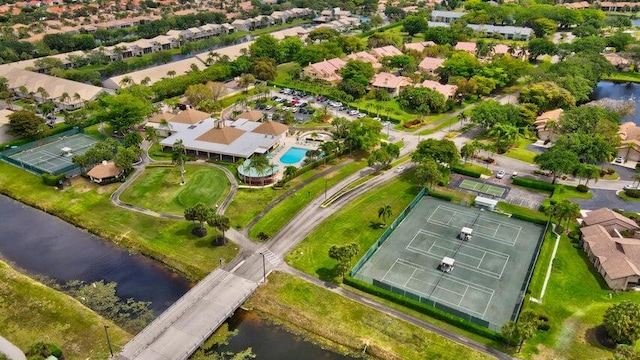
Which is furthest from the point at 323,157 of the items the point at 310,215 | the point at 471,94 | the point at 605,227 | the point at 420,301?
the point at 471,94

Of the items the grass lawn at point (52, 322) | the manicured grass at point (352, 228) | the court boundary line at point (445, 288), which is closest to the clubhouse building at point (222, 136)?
the manicured grass at point (352, 228)

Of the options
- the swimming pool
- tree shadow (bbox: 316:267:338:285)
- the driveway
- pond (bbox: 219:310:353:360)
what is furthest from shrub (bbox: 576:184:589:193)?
pond (bbox: 219:310:353:360)

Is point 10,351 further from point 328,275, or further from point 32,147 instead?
point 32,147

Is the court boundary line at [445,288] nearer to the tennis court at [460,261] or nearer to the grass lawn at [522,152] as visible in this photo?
the tennis court at [460,261]

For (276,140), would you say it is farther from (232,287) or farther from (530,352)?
(530,352)

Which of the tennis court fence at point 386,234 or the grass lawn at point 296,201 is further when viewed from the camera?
the grass lawn at point 296,201

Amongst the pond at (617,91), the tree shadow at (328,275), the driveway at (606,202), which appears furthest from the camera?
the pond at (617,91)
